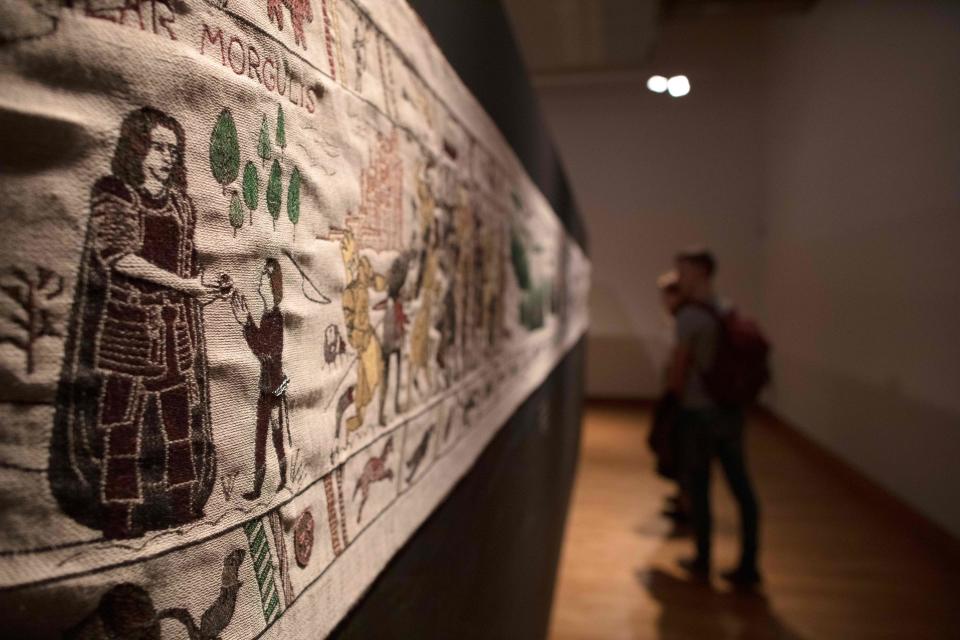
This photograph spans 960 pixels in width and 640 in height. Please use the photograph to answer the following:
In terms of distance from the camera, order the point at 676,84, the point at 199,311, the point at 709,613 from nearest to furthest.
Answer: the point at 199,311
the point at 709,613
the point at 676,84

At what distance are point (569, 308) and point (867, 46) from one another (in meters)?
3.32

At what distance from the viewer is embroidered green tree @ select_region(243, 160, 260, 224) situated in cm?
61

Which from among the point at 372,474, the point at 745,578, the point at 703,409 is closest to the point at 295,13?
the point at 372,474

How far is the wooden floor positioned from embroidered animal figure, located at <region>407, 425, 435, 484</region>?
258 centimetres

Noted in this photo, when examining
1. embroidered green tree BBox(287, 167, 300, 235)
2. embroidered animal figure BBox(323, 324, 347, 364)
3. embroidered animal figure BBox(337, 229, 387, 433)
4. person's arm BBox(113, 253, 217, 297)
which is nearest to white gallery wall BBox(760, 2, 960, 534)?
embroidered animal figure BBox(337, 229, 387, 433)

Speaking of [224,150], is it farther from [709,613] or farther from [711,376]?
[709,613]

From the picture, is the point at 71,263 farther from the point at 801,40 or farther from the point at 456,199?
the point at 801,40

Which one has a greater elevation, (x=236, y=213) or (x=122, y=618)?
(x=236, y=213)

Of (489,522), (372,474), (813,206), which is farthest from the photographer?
(813,206)

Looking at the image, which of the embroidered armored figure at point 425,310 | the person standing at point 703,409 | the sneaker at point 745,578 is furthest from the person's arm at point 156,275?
the sneaker at point 745,578

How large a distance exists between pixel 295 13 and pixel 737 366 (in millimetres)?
3255

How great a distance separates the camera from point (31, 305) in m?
0.43

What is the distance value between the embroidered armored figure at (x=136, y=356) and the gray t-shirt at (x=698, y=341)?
10.8ft

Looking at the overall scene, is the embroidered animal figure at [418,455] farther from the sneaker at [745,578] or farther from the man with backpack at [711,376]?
the sneaker at [745,578]
